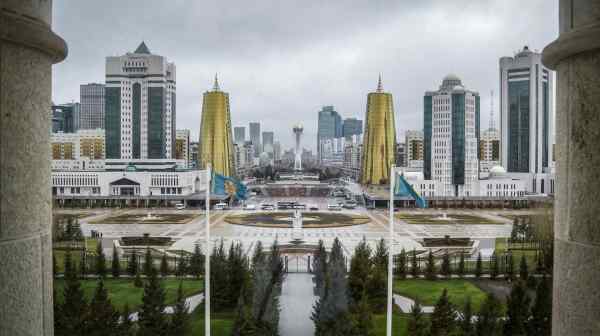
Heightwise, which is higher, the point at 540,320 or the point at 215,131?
the point at 215,131

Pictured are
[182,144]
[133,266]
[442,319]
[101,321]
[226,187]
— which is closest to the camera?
[226,187]

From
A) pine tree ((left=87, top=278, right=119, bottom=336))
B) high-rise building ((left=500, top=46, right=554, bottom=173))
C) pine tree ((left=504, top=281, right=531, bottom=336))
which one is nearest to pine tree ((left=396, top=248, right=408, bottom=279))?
pine tree ((left=504, top=281, right=531, bottom=336))

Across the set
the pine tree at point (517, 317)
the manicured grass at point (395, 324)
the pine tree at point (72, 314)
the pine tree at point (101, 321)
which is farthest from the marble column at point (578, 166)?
the pine tree at point (517, 317)

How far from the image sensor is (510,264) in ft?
78.1

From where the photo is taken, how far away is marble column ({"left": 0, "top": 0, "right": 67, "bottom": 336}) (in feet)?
8.45

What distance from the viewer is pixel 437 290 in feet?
71.9

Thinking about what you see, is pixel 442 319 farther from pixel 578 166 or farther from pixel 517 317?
pixel 578 166

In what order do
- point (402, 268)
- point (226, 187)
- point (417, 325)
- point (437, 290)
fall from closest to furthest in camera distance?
point (226, 187), point (417, 325), point (437, 290), point (402, 268)

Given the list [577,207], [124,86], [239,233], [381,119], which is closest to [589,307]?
[577,207]

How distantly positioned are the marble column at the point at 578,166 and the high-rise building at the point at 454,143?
69.1m

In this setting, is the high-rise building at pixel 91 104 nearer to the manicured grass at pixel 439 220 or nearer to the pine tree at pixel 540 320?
the manicured grass at pixel 439 220

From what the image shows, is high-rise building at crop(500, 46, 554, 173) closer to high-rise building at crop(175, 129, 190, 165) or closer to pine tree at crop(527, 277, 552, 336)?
high-rise building at crop(175, 129, 190, 165)

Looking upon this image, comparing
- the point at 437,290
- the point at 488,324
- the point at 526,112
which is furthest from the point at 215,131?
the point at 488,324

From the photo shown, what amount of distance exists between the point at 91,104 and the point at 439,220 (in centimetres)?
15112
